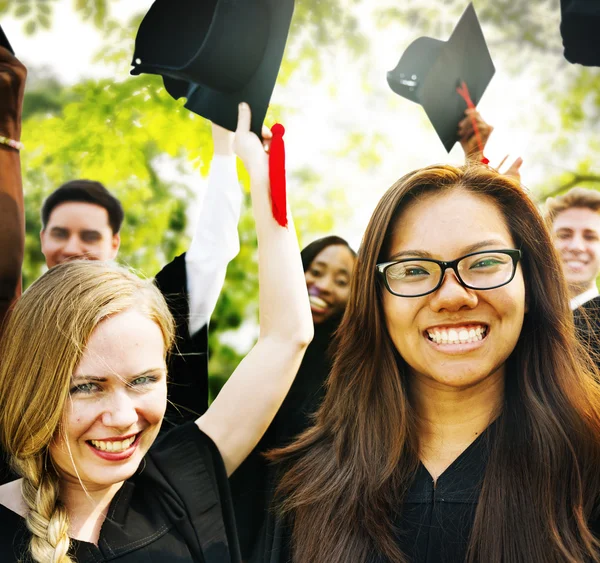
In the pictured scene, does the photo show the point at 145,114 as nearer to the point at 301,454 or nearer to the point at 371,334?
the point at 371,334

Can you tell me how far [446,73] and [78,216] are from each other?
1.32 meters

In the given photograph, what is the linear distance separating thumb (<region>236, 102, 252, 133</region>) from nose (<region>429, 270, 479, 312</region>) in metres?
0.81

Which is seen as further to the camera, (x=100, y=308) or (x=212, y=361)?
(x=212, y=361)

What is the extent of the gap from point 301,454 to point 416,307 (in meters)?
0.60

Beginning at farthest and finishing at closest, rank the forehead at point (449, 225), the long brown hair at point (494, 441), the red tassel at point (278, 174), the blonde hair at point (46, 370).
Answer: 1. the red tassel at point (278, 174)
2. the forehead at point (449, 225)
3. the long brown hair at point (494, 441)
4. the blonde hair at point (46, 370)

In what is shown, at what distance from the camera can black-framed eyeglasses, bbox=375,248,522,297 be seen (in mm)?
1953

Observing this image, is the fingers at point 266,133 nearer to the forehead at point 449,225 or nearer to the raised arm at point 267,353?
the raised arm at point 267,353

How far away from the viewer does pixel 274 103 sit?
243 centimetres

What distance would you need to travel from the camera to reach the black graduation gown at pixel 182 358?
2.35 meters

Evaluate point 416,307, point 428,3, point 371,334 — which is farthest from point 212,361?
point 428,3

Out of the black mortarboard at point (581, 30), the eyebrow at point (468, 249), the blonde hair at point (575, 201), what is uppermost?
the black mortarboard at point (581, 30)

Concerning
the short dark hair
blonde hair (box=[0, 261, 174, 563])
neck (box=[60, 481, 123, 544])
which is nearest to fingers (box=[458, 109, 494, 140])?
the short dark hair

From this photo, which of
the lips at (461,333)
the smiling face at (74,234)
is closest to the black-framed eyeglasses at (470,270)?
the lips at (461,333)

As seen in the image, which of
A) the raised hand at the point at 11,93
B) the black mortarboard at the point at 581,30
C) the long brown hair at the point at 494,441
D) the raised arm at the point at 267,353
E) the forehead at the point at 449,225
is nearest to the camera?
the long brown hair at the point at 494,441
